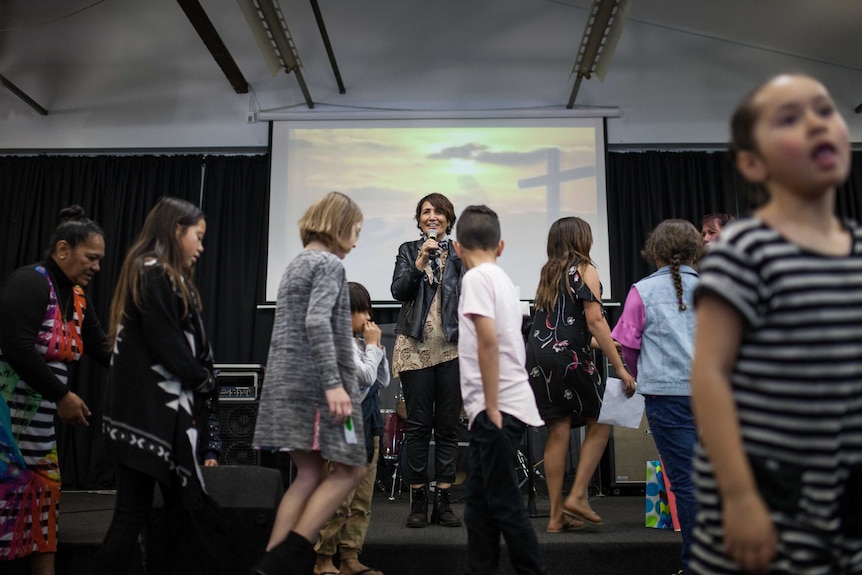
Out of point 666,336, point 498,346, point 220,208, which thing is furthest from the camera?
point 220,208

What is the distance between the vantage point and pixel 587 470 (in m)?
3.30

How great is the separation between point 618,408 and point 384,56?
4.09 meters

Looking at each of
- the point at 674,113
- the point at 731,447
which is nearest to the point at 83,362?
the point at 674,113

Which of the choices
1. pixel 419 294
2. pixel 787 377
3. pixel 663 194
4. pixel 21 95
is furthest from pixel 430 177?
pixel 787 377

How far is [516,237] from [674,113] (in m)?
1.68

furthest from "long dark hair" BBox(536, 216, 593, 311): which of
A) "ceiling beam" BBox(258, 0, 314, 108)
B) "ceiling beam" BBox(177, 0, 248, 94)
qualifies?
"ceiling beam" BBox(177, 0, 248, 94)

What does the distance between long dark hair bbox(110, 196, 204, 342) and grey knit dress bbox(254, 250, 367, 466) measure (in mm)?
292

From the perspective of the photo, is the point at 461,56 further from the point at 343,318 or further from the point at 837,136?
the point at 837,136

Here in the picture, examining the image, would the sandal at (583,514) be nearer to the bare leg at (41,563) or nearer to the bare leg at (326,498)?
the bare leg at (326,498)

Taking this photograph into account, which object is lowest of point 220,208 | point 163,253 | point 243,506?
point 243,506

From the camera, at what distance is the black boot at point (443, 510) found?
10.8 ft

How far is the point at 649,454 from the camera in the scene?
191 inches

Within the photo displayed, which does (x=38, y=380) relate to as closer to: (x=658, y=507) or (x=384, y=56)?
(x=658, y=507)

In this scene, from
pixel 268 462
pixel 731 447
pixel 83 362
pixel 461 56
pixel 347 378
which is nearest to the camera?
pixel 731 447
